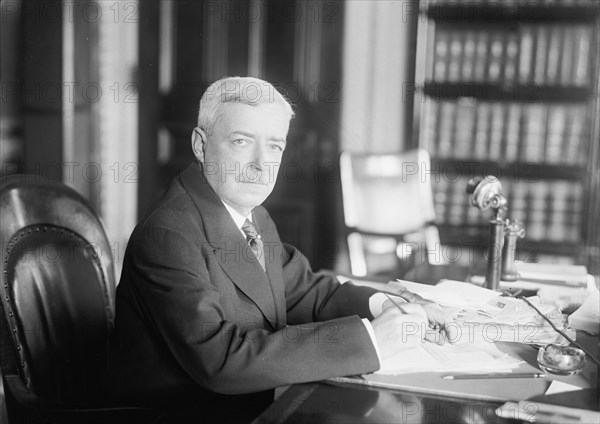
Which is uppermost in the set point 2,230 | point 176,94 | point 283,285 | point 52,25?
point 52,25

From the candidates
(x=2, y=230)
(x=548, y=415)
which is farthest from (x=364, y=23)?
(x=548, y=415)

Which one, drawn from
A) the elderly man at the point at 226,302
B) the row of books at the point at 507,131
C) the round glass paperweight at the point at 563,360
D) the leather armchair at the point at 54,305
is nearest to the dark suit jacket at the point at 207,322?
the elderly man at the point at 226,302

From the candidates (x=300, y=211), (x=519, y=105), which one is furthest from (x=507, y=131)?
(x=300, y=211)

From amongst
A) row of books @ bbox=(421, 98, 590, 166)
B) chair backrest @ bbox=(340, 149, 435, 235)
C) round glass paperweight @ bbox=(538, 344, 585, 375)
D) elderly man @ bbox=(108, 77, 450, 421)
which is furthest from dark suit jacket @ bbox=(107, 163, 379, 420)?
row of books @ bbox=(421, 98, 590, 166)

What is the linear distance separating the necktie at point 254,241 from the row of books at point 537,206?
2465mm

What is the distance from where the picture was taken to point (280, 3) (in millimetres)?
4070

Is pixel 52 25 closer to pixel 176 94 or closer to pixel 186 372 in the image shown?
pixel 176 94

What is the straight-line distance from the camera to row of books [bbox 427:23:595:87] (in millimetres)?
3891

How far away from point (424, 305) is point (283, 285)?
0.38 m

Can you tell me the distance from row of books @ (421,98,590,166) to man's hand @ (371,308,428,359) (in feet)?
8.69

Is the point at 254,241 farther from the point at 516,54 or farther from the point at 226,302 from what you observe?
the point at 516,54

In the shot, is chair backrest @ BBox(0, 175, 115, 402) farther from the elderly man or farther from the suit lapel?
the suit lapel

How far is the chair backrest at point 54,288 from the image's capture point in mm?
1762

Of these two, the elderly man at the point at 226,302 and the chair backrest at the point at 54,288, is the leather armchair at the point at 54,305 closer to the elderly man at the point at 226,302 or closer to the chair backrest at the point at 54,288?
the chair backrest at the point at 54,288
